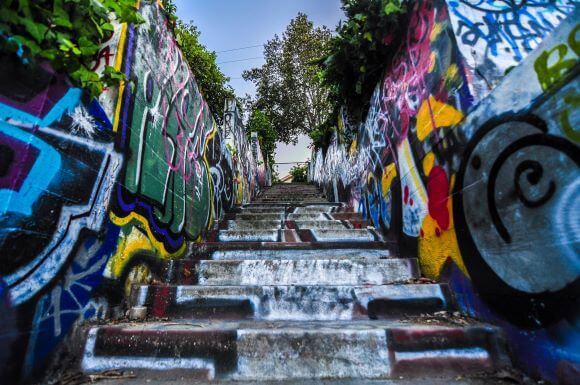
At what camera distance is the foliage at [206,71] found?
1046cm

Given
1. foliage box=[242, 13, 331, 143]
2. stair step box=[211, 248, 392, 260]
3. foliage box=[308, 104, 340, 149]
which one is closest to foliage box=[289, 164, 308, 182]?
foliage box=[242, 13, 331, 143]

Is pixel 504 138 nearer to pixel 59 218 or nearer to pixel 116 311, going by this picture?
pixel 59 218

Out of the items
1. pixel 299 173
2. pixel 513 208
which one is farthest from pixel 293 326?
pixel 299 173

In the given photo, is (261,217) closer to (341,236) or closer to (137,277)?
(341,236)

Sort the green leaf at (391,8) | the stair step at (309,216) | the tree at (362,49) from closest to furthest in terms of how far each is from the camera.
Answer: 1. the green leaf at (391,8)
2. the tree at (362,49)
3. the stair step at (309,216)

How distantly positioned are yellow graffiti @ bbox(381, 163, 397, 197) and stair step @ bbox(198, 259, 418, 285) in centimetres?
119

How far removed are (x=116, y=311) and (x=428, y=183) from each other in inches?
114

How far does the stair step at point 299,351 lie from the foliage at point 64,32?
5.69 feet

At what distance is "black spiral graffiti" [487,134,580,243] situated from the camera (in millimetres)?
1493

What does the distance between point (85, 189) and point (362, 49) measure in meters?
3.74

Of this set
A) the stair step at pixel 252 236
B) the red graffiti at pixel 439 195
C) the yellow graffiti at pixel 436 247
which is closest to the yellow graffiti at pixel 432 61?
the red graffiti at pixel 439 195

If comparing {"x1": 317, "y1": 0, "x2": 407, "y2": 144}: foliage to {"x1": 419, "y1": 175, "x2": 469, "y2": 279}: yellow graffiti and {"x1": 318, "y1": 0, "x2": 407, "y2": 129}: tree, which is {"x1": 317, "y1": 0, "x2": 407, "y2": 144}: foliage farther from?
{"x1": 419, "y1": 175, "x2": 469, "y2": 279}: yellow graffiti

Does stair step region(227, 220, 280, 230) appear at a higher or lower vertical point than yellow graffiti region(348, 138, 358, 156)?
lower

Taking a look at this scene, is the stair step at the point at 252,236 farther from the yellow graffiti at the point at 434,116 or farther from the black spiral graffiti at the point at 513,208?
the black spiral graffiti at the point at 513,208
